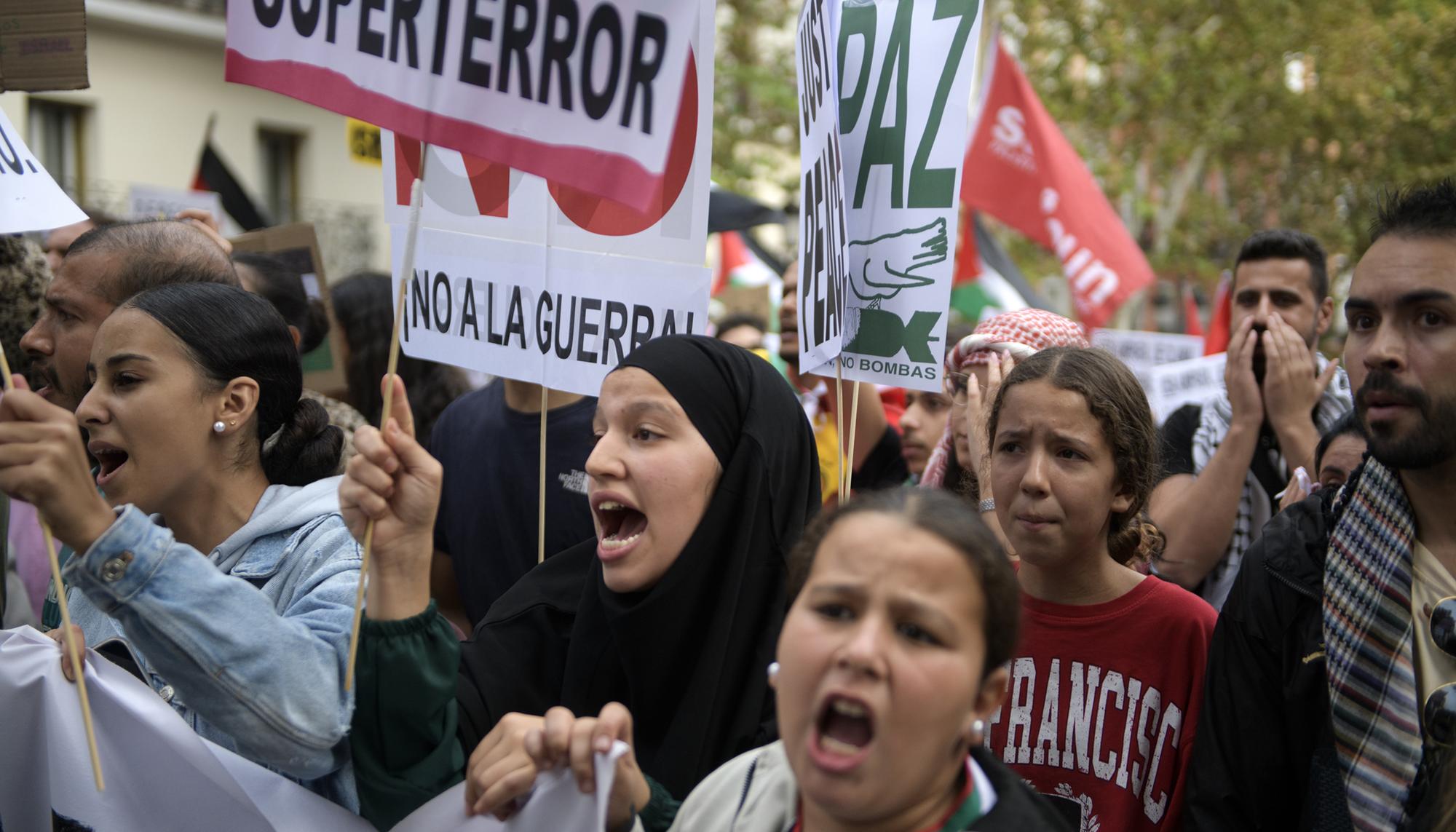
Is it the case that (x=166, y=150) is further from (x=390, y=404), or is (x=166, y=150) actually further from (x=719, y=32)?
(x=390, y=404)

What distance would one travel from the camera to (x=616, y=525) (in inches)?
112

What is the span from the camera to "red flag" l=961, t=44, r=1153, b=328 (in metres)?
8.00

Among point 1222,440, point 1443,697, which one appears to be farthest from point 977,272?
point 1443,697

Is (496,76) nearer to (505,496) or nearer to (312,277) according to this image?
(505,496)

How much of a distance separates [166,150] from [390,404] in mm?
21902

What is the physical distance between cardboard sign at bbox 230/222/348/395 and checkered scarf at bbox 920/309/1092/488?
214cm

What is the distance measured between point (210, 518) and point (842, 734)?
4.83 ft

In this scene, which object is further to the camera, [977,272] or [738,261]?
[738,261]

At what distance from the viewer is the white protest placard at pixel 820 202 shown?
3.46 meters

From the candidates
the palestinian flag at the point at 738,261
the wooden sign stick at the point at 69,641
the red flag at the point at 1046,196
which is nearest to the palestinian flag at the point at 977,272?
the palestinian flag at the point at 738,261

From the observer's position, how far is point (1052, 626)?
2.93m

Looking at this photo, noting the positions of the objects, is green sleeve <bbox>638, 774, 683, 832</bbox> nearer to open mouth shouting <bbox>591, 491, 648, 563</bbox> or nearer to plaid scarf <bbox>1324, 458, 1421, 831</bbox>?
open mouth shouting <bbox>591, 491, 648, 563</bbox>

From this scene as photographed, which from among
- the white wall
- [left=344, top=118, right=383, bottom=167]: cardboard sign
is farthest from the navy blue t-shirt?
the white wall

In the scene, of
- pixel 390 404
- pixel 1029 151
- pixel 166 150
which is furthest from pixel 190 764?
pixel 166 150
